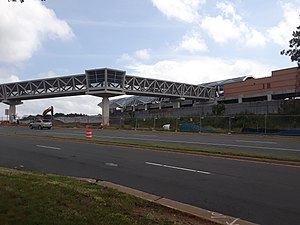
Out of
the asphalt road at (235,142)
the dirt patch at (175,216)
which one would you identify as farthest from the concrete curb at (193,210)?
the asphalt road at (235,142)

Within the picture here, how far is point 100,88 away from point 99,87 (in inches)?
17.9

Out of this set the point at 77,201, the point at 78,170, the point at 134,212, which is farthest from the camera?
the point at 78,170

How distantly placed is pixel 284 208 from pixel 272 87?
84.5 m

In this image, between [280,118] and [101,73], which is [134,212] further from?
[101,73]

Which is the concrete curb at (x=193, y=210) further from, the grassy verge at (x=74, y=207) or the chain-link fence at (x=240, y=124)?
the chain-link fence at (x=240, y=124)

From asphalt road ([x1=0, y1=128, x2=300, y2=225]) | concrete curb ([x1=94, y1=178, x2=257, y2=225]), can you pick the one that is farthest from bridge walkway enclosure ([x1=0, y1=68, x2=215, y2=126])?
concrete curb ([x1=94, y1=178, x2=257, y2=225])

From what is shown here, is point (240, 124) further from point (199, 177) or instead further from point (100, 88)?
point (100, 88)

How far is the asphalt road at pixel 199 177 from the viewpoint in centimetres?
703

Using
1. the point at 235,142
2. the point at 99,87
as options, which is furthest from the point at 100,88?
the point at 235,142

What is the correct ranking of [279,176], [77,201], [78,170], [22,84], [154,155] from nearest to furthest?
[77,201]
[279,176]
[78,170]
[154,155]
[22,84]

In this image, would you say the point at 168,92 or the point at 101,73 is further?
the point at 168,92

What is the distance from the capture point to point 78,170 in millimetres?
11562

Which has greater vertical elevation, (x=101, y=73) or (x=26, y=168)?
(x=101, y=73)

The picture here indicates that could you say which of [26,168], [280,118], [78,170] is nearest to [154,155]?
[78,170]
